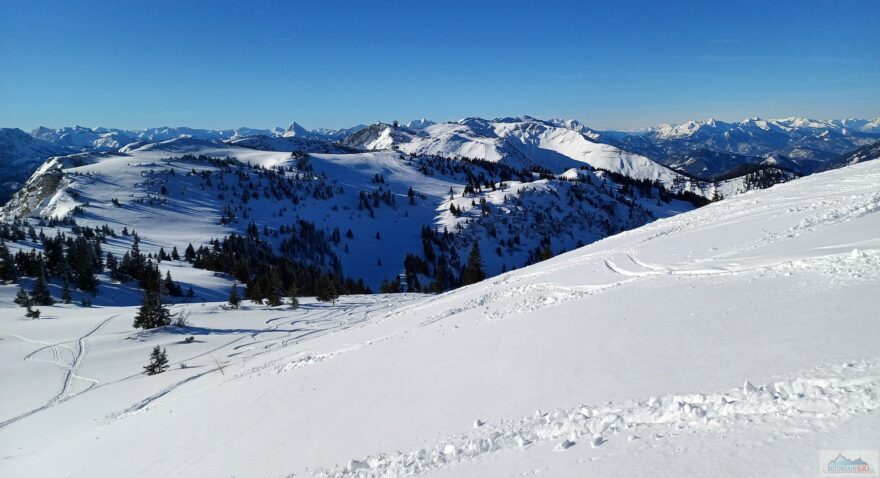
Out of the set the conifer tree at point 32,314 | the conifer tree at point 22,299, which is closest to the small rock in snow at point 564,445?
the conifer tree at point 32,314

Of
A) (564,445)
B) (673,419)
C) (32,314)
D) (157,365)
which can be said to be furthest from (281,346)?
(32,314)

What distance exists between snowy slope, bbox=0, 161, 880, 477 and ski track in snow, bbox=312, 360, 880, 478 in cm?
3

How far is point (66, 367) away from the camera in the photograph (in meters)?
32.3

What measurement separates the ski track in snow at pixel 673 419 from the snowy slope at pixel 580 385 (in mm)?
33

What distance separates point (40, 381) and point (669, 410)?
40.2 meters

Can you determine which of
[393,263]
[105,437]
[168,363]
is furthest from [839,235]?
[393,263]

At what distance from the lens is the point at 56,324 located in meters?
42.8

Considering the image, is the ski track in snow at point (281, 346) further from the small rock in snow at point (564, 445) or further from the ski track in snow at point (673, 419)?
the small rock in snow at point (564, 445)

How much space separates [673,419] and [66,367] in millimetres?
41720

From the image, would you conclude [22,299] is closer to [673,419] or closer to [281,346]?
[281,346]

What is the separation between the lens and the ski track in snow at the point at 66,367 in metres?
25.4

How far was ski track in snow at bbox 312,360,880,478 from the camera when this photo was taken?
6.12 m

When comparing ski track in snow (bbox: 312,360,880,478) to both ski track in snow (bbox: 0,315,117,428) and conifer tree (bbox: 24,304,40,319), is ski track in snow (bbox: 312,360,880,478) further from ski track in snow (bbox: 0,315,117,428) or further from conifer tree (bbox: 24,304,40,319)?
conifer tree (bbox: 24,304,40,319)

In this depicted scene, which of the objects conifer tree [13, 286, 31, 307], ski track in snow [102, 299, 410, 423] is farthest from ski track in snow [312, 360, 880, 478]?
conifer tree [13, 286, 31, 307]
